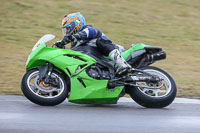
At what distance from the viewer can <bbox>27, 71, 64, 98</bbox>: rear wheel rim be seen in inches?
248

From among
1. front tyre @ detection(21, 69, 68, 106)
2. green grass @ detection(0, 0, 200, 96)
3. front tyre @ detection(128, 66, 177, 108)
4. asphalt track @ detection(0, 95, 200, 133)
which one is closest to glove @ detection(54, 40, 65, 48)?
front tyre @ detection(21, 69, 68, 106)

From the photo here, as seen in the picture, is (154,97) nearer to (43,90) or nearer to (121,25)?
(43,90)

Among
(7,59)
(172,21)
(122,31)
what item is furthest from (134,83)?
(172,21)

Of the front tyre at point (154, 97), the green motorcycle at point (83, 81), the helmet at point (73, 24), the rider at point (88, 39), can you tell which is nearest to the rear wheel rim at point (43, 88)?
the green motorcycle at point (83, 81)

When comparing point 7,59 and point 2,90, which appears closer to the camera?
point 2,90

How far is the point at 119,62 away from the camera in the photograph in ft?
21.2

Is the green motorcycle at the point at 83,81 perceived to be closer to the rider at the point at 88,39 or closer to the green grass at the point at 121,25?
the rider at the point at 88,39

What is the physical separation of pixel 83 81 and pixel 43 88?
1.90 feet

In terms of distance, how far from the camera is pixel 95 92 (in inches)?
251

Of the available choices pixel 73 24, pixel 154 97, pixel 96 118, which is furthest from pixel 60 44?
pixel 154 97

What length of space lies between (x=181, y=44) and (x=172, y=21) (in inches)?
99.6

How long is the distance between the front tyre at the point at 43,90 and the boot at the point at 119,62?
2.64ft

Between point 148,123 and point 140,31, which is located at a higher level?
point 148,123

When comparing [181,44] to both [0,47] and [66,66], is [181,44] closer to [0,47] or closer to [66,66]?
[0,47]
